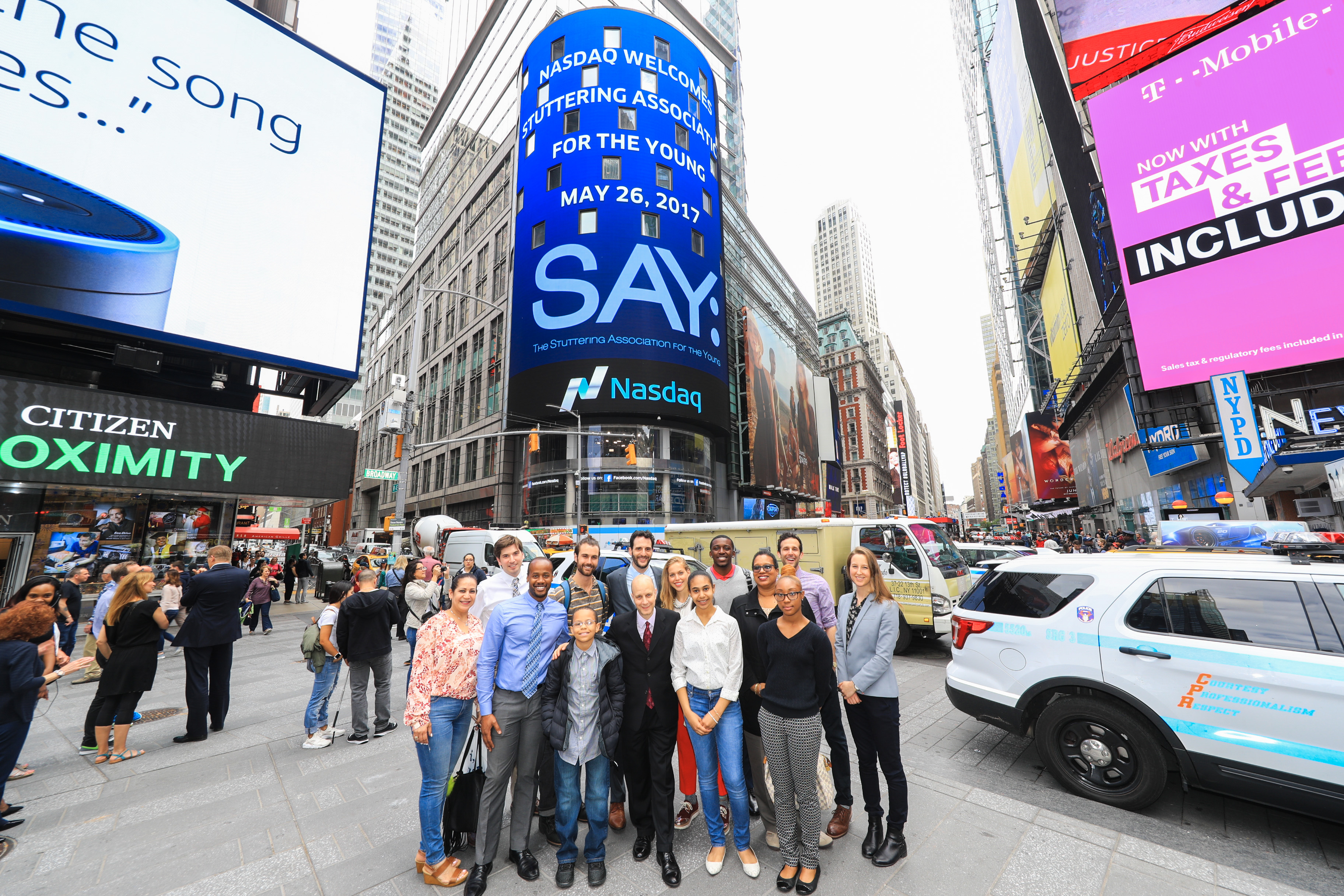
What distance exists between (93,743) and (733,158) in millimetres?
68583

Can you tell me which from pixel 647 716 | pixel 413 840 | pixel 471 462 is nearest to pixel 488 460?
pixel 471 462

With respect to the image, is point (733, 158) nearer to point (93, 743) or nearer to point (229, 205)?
point (229, 205)

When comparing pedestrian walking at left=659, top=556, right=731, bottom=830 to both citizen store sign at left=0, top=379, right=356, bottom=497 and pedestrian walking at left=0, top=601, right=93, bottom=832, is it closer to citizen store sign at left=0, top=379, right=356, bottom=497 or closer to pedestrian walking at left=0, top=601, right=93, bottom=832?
pedestrian walking at left=0, top=601, right=93, bottom=832

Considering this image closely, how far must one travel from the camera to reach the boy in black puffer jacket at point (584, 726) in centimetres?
350

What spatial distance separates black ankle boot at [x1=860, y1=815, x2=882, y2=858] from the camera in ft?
11.7

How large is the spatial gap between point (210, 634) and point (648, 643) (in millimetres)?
5826

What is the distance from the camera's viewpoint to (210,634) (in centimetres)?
614

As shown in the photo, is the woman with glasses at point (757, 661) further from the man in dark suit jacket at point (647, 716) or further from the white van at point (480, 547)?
the white van at point (480, 547)

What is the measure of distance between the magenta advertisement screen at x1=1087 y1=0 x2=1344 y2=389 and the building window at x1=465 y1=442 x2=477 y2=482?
4017 cm

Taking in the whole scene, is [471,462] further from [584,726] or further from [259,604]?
[584,726]

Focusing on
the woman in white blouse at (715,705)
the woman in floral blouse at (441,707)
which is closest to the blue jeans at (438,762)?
the woman in floral blouse at (441,707)

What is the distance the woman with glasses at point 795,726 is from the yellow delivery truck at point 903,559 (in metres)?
5.59

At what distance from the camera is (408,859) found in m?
3.67

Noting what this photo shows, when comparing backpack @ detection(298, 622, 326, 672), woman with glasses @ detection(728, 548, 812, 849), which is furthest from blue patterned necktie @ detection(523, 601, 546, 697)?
backpack @ detection(298, 622, 326, 672)
